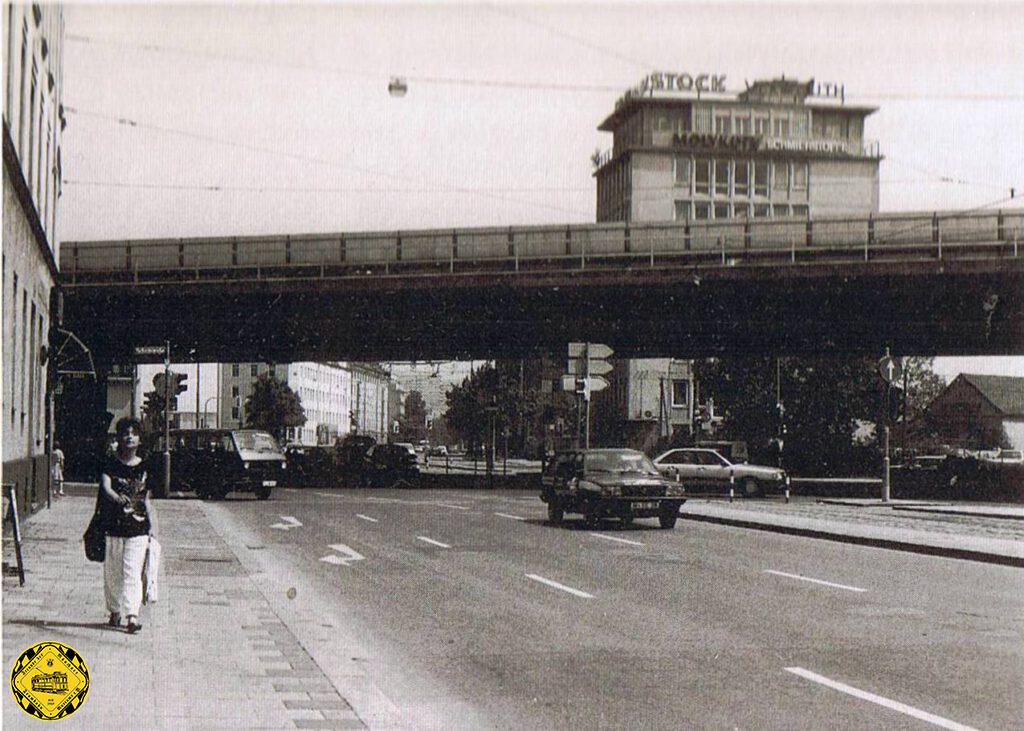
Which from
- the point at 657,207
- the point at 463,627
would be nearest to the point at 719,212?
the point at 657,207

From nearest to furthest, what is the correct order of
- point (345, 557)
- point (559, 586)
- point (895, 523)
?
point (559, 586) < point (345, 557) < point (895, 523)

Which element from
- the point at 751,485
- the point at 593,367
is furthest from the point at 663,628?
the point at 751,485

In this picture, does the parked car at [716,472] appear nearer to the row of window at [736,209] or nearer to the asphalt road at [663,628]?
the asphalt road at [663,628]

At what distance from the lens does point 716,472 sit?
4138 cm

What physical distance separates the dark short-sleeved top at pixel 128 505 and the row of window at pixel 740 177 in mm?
91987

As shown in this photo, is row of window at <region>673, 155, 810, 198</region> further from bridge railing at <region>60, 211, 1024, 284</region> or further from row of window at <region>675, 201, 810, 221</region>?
bridge railing at <region>60, 211, 1024, 284</region>

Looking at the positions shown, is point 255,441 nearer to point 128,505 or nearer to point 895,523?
point 895,523

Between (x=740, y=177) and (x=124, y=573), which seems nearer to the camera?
(x=124, y=573)

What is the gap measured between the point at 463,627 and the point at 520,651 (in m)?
1.33

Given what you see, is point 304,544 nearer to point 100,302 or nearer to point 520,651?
point 520,651

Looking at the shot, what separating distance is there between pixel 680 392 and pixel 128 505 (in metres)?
97.4

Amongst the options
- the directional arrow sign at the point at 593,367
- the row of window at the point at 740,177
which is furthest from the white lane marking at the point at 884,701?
the row of window at the point at 740,177

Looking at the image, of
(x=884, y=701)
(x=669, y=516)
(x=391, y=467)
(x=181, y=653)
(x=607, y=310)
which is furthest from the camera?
(x=391, y=467)

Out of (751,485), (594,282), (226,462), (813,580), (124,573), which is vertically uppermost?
(594,282)
